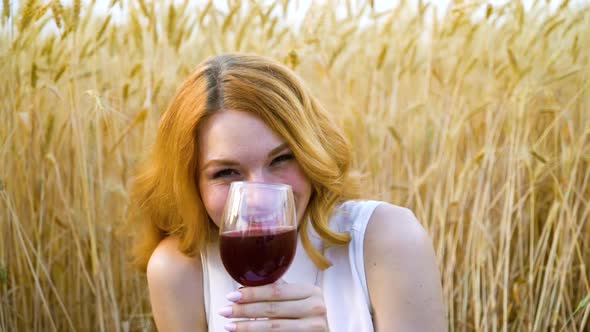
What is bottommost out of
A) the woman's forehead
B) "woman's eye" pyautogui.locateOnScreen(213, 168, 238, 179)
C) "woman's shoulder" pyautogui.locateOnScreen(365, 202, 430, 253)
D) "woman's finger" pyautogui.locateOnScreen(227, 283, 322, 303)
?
"woman's finger" pyautogui.locateOnScreen(227, 283, 322, 303)

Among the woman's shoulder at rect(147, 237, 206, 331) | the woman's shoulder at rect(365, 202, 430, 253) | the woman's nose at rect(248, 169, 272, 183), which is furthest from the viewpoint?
the woman's shoulder at rect(147, 237, 206, 331)

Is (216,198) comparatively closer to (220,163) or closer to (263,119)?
(220,163)

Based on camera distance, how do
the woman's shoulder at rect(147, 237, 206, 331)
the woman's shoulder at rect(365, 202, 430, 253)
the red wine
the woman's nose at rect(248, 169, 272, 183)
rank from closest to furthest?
the red wine → the woman's nose at rect(248, 169, 272, 183) → the woman's shoulder at rect(365, 202, 430, 253) → the woman's shoulder at rect(147, 237, 206, 331)

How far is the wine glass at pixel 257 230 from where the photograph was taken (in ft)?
3.80

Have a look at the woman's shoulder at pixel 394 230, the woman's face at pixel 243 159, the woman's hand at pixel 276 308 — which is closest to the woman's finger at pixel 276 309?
the woman's hand at pixel 276 308

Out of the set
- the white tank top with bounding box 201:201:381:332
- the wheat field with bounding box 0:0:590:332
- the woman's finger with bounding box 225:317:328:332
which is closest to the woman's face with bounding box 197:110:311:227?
the white tank top with bounding box 201:201:381:332

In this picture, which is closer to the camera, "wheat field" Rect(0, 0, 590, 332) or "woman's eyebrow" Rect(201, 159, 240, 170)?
"woman's eyebrow" Rect(201, 159, 240, 170)

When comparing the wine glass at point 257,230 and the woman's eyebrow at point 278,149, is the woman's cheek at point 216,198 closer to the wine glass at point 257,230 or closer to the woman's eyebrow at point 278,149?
the woman's eyebrow at point 278,149

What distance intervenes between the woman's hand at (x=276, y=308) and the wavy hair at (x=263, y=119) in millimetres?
324

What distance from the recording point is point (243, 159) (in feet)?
4.69

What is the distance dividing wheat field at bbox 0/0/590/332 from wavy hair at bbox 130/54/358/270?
0.43m

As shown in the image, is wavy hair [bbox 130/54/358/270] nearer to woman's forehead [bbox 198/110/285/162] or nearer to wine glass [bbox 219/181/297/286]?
woman's forehead [bbox 198/110/285/162]

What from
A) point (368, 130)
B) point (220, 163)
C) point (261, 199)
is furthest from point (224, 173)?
point (368, 130)

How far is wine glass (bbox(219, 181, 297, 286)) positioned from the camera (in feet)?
3.80
